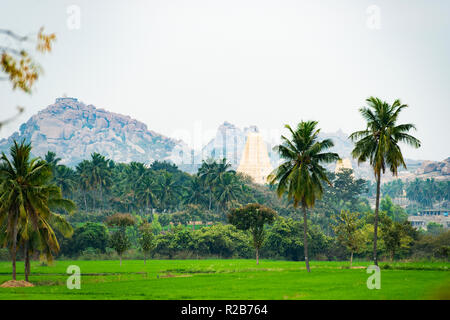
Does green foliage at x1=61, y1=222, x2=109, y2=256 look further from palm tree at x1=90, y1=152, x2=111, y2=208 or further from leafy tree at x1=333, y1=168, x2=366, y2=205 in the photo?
leafy tree at x1=333, y1=168, x2=366, y2=205

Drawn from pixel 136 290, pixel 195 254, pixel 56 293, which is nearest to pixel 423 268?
pixel 136 290

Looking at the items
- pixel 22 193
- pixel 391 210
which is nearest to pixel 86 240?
pixel 22 193

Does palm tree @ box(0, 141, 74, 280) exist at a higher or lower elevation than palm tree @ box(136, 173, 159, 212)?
lower

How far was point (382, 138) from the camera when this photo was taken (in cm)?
4681

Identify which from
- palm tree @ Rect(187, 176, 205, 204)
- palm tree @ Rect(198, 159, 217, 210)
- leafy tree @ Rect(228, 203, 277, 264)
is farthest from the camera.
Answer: palm tree @ Rect(187, 176, 205, 204)

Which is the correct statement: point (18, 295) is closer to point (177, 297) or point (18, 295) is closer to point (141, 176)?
point (177, 297)

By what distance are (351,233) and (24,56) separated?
43522 mm

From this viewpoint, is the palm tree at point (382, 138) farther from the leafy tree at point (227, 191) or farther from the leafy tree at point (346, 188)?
the leafy tree at point (346, 188)

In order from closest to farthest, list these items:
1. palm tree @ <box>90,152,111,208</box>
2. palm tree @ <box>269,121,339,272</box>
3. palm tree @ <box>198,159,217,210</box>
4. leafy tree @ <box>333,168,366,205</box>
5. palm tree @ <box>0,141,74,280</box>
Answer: palm tree @ <box>0,141,74,280</box>
palm tree @ <box>269,121,339,272</box>
palm tree @ <box>198,159,217,210</box>
palm tree @ <box>90,152,111,208</box>
leafy tree @ <box>333,168,366,205</box>

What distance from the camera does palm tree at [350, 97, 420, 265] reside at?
1844 inches

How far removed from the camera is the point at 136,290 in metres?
33.1

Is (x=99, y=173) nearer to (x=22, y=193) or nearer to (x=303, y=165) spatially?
(x=22, y=193)

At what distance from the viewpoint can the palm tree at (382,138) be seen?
46.8m

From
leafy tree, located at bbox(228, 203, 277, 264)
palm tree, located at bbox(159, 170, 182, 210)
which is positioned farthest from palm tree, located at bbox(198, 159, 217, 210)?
leafy tree, located at bbox(228, 203, 277, 264)
